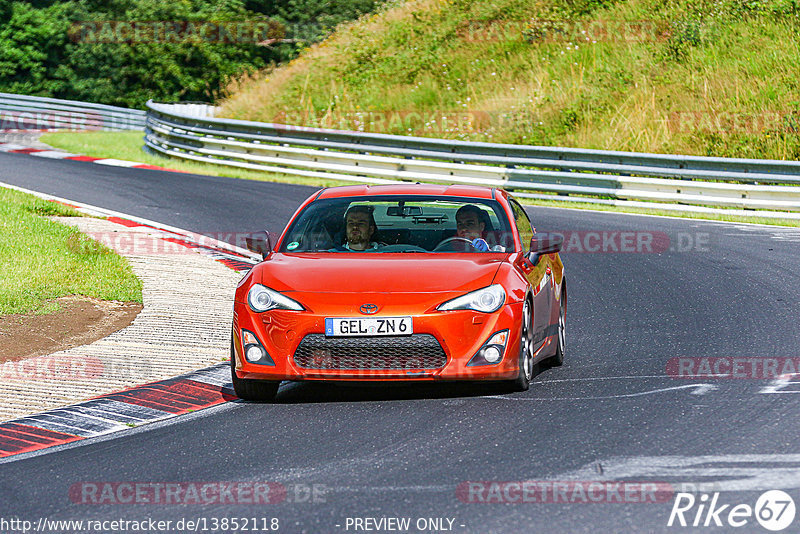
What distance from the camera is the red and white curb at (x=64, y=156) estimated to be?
85.7 feet

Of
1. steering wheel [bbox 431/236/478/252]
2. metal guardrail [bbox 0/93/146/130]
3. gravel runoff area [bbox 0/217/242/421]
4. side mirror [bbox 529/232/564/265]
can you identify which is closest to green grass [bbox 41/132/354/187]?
metal guardrail [bbox 0/93/146/130]

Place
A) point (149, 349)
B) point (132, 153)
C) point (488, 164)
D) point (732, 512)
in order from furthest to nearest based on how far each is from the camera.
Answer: point (132, 153)
point (488, 164)
point (149, 349)
point (732, 512)

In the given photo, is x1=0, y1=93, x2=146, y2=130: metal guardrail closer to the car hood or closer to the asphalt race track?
the asphalt race track

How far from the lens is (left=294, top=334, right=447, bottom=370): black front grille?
7.09m

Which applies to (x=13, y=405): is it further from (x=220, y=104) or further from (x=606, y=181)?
(x=220, y=104)

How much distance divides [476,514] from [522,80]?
2588cm

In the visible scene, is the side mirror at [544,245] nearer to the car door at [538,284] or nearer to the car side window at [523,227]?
the car door at [538,284]

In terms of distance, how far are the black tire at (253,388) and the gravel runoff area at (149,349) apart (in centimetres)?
95

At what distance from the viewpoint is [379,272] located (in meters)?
7.52

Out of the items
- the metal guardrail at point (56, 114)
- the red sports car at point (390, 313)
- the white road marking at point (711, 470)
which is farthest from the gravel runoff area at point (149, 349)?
the metal guardrail at point (56, 114)

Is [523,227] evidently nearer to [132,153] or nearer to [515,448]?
[515,448]

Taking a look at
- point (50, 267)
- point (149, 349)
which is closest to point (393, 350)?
point (149, 349)

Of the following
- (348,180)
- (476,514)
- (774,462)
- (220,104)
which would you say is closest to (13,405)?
(476,514)

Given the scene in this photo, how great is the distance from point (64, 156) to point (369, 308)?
22810mm
